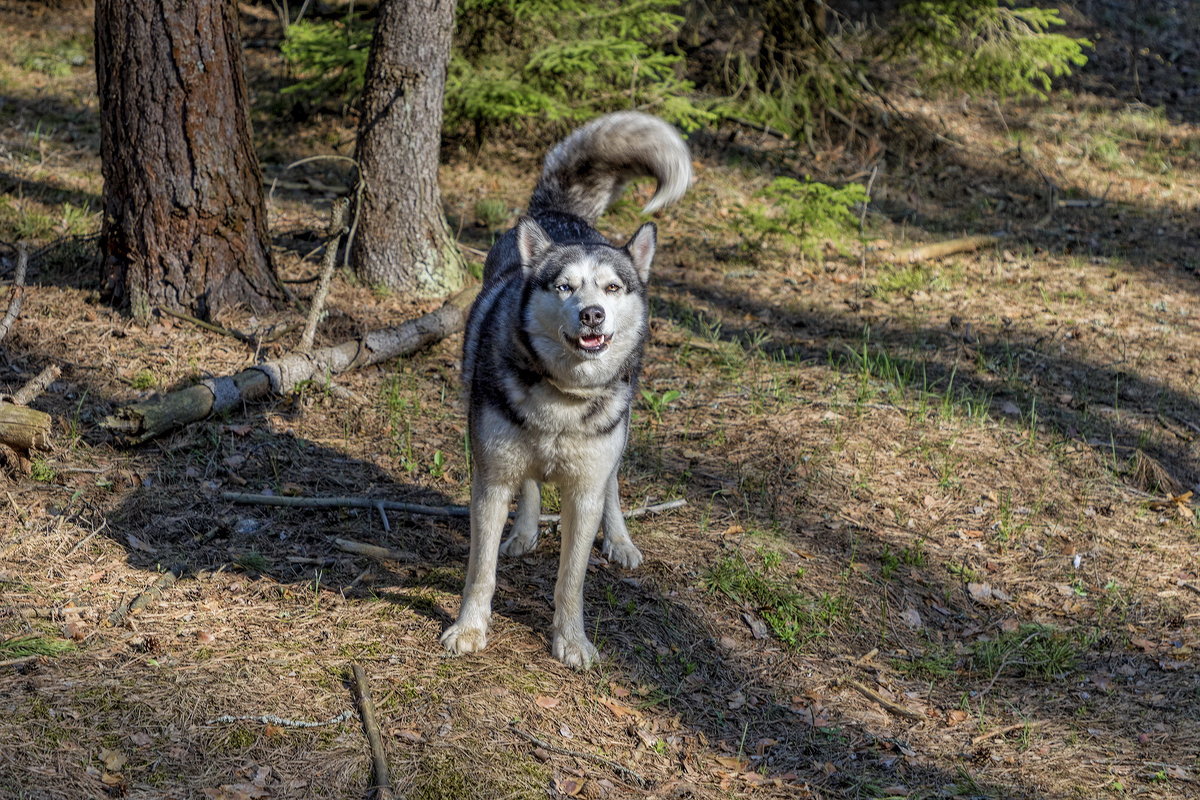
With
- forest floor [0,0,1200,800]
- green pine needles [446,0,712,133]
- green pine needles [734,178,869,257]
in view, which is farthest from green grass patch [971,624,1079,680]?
green pine needles [446,0,712,133]

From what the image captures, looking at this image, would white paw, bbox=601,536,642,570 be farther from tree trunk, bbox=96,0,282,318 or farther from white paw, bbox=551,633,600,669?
tree trunk, bbox=96,0,282,318

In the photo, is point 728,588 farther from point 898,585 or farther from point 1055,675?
point 1055,675

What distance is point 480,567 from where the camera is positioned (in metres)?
4.34

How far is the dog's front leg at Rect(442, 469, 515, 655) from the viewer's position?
424cm

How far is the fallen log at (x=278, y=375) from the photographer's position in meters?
5.31

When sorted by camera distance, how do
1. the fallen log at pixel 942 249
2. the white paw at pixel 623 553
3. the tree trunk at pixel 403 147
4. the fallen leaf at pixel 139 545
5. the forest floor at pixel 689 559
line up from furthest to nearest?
the fallen log at pixel 942 249, the tree trunk at pixel 403 147, the white paw at pixel 623 553, the fallen leaf at pixel 139 545, the forest floor at pixel 689 559

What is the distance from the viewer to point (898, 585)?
5.37 m

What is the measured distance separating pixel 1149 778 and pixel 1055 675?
28.3 inches

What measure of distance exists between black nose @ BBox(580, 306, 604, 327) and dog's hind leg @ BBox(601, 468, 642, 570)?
1.44 meters

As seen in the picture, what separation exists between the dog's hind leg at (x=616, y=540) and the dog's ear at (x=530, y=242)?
1.36m

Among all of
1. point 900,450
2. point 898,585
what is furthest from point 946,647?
point 900,450

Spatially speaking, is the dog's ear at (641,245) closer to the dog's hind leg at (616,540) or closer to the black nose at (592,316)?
the black nose at (592,316)

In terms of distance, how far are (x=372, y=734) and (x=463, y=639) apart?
27.9 inches

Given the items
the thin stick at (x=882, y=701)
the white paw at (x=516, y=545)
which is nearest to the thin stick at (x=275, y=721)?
the white paw at (x=516, y=545)
